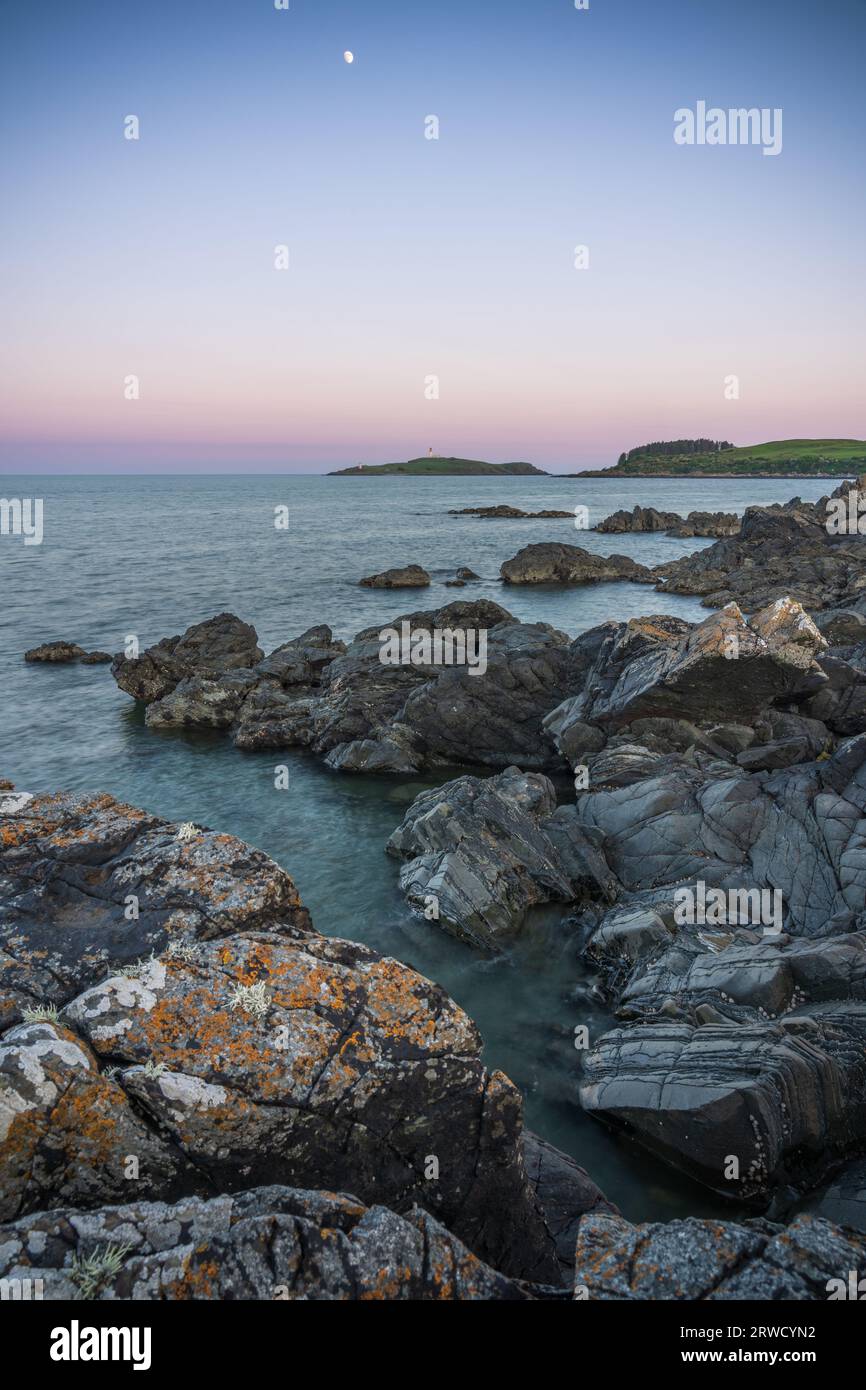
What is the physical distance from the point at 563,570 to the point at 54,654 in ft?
174

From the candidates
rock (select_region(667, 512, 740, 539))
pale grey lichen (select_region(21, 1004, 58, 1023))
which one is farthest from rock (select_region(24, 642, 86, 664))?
rock (select_region(667, 512, 740, 539))

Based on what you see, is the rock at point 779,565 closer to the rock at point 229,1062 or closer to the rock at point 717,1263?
the rock at point 229,1062

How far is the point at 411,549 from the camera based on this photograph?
111500 millimetres

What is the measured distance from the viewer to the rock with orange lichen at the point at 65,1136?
590 cm

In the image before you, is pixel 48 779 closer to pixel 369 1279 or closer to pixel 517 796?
pixel 517 796

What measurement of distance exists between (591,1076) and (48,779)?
24.9 m

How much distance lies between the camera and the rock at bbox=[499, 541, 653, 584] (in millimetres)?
81250

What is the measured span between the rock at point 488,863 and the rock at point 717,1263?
38.2 feet

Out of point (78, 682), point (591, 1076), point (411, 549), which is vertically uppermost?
point (411, 549)

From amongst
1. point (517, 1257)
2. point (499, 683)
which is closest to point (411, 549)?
point (499, 683)

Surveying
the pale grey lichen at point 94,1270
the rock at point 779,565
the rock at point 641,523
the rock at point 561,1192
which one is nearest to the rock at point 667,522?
the rock at point 641,523

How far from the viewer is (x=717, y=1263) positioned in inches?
220

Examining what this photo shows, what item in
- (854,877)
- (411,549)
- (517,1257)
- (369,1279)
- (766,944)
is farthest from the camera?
(411,549)
